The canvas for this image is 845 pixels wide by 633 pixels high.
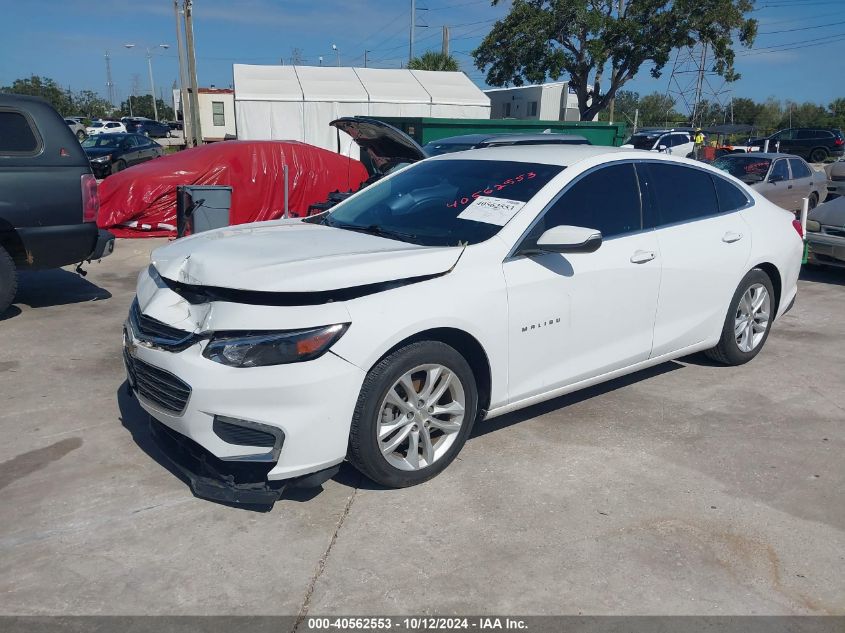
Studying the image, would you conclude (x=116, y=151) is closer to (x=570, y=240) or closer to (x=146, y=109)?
(x=570, y=240)

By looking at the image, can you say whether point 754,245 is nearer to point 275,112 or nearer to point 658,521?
point 658,521

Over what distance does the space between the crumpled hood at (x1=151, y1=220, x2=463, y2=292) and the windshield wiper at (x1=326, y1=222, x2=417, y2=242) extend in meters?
0.08

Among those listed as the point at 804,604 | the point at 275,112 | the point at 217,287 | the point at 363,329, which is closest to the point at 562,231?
the point at 363,329

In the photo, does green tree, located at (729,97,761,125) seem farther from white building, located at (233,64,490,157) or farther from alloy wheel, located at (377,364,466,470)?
alloy wheel, located at (377,364,466,470)

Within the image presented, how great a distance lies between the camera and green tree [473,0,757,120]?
33406mm

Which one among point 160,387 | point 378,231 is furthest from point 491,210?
point 160,387

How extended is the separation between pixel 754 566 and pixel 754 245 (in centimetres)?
283

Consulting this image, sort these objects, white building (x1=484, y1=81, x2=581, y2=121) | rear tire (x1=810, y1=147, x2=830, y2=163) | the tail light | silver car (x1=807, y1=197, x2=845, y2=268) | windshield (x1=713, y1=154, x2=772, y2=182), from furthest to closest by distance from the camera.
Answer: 1. white building (x1=484, y1=81, x2=581, y2=121)
2. rear tire (x1=810, y1=147, x2=830, y2=163)
3. windshield (x1=713, y1=154, x2=772, y2=182)
4. silver car (x1=807, y1=197, x2=845, y2=268)
5. the tail light

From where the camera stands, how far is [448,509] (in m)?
3.50

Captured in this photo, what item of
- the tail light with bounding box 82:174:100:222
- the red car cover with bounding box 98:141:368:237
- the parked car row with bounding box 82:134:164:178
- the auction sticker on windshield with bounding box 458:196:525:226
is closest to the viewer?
the auction sticker on windshield with bounding box 458:196:525:226

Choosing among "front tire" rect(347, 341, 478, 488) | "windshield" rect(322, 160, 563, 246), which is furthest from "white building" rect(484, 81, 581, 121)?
"front tire" rect(347, 341, 478, 488)

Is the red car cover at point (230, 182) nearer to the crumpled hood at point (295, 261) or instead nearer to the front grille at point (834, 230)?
the front grille at point (834, 230)

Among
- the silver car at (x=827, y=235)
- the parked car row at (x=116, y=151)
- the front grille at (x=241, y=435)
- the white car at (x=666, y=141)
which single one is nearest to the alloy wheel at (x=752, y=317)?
the front grille at (x=241, y=435)

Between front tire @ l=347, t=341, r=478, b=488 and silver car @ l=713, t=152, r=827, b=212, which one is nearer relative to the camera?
front tire @ l=347, t=341, r=478, b=488
